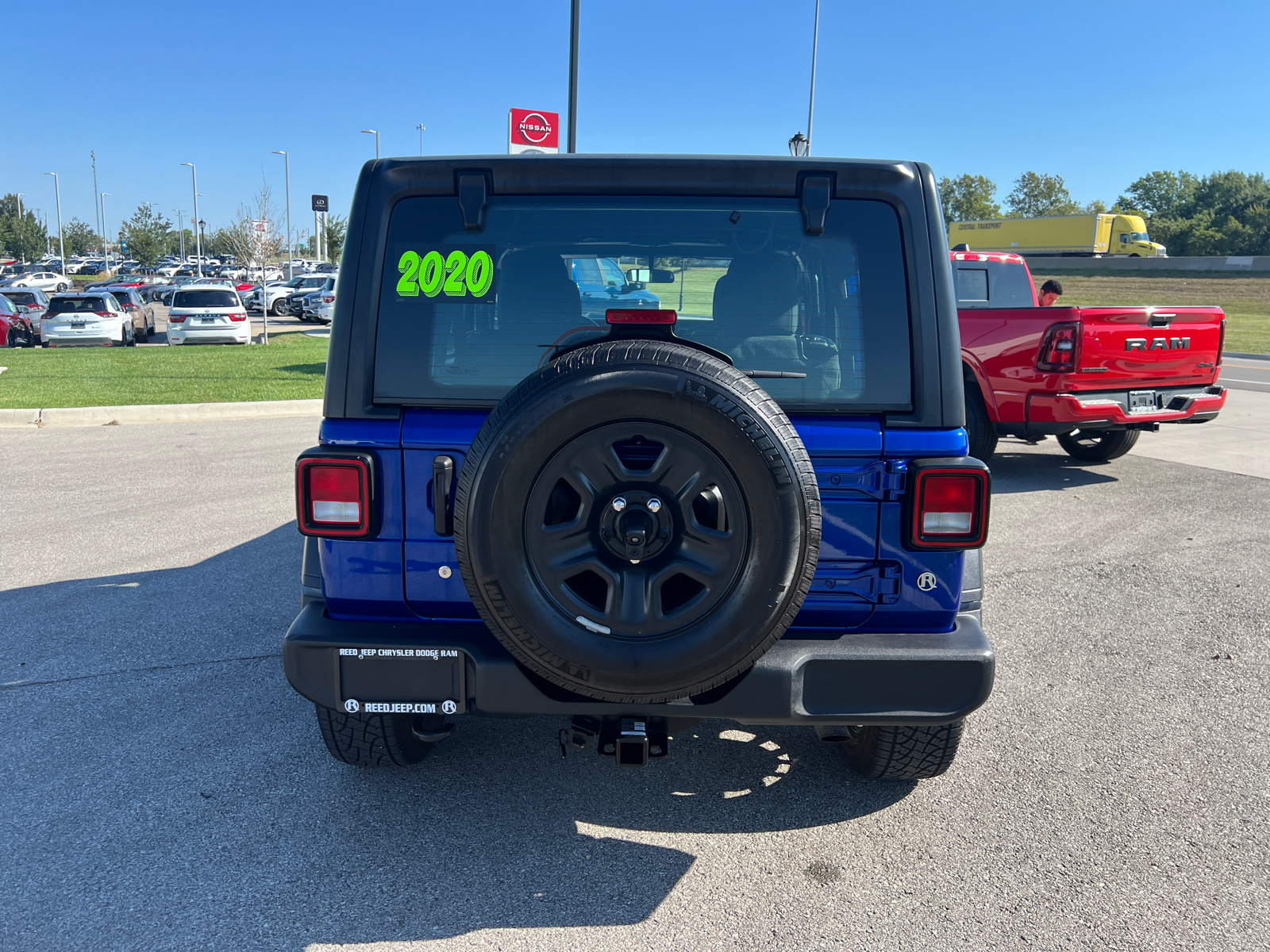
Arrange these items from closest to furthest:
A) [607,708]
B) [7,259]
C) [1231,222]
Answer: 1. [607,708]
2. [1231,222]
3. [7,259]

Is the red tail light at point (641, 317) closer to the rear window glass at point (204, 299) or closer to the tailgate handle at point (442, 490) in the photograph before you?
the tailgate handle at point (442, 490)

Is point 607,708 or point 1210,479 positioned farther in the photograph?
point 1210,479

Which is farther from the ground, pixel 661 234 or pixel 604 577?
pixel 661 234

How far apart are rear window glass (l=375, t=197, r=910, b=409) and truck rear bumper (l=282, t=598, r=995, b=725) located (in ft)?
2.29

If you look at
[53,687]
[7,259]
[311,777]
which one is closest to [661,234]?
[311,777]

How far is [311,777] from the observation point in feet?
11.4

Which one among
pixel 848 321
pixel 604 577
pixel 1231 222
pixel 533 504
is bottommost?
pixel 604 577

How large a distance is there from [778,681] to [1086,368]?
6.59 m

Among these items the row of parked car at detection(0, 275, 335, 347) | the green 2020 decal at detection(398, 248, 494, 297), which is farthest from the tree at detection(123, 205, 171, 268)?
the green 2020 decal at detection(398, 248, 494, 297)

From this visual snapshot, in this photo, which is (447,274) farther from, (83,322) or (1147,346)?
(83,322)

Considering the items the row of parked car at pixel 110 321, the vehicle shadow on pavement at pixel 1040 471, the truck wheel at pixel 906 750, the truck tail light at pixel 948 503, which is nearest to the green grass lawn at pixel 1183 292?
the vehicle shadow on pavement at pixel 1040 471

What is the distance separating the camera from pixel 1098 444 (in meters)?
10.4

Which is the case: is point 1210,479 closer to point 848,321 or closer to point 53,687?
point 848,321

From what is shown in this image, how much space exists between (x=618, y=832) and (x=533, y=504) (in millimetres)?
1342
